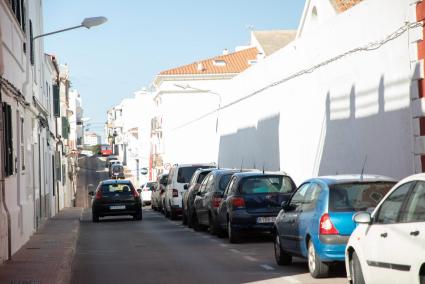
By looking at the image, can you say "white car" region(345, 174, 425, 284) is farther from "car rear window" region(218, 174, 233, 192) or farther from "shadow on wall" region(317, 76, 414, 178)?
"car rear window" region(218, 174, 233, 192)

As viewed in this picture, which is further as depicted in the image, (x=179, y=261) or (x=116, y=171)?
(x=116, y=171)

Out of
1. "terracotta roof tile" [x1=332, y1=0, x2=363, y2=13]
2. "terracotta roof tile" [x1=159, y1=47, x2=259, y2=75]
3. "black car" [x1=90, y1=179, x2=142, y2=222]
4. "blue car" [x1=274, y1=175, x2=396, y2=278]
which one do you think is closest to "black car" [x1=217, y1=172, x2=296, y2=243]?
"blue car" [x1=274, y1=175, x2=396, y2=278]

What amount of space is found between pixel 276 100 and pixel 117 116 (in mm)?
157009

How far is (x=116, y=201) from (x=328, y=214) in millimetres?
22524

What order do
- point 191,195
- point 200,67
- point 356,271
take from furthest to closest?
point 200,67 → point 191,195 → point 356,271

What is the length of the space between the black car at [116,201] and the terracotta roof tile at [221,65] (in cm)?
5238

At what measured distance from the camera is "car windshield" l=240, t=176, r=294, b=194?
68.7ft

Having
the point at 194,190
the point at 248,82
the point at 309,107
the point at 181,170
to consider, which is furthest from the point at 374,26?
the point at 248,82

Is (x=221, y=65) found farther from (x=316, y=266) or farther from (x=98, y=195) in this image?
(x=316, y=266)

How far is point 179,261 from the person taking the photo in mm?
17234

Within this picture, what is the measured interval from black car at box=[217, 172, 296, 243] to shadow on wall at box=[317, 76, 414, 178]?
2.32 m

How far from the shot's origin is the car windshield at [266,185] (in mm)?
20953

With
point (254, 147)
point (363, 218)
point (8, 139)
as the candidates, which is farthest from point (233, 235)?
point (254, 147)

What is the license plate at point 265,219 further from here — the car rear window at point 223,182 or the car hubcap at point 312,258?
the car hubcap at point 312,258
